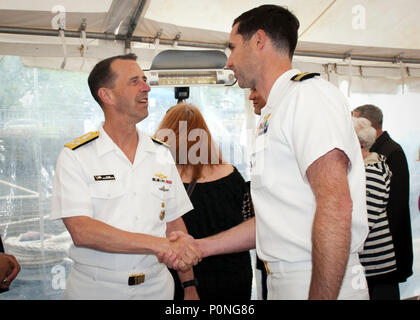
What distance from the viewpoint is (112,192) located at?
1.74 meters

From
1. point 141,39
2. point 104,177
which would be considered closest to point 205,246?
point 104,177

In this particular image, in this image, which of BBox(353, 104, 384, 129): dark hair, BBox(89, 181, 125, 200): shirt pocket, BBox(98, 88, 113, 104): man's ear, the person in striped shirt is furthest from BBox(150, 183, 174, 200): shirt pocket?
BBox(353, 104, 384, 129): dark hair

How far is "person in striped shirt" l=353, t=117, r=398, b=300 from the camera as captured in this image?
7.89ft

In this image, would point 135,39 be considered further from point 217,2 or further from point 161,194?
point 161,194

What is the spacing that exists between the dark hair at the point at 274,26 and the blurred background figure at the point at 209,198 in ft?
3.06

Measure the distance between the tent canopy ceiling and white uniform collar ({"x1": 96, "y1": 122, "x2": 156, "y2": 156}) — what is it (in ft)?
4.70

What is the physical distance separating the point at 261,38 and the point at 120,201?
989 millimetres

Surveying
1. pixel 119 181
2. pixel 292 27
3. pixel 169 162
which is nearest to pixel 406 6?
pixel 292 27

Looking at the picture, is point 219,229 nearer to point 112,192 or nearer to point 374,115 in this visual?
point 112,192

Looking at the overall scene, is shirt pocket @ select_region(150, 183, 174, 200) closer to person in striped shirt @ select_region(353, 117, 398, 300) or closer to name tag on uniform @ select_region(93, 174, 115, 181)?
name tag on uniform @ select_region(93, 174, 115, 181)

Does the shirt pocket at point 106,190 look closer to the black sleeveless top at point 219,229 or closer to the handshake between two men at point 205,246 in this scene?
the handshake between two men at point 205,246

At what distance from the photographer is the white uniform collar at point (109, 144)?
182 centimetres

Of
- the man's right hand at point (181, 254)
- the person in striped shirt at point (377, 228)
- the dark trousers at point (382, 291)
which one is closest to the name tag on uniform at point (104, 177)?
the man's right hand at point (181, 254)
